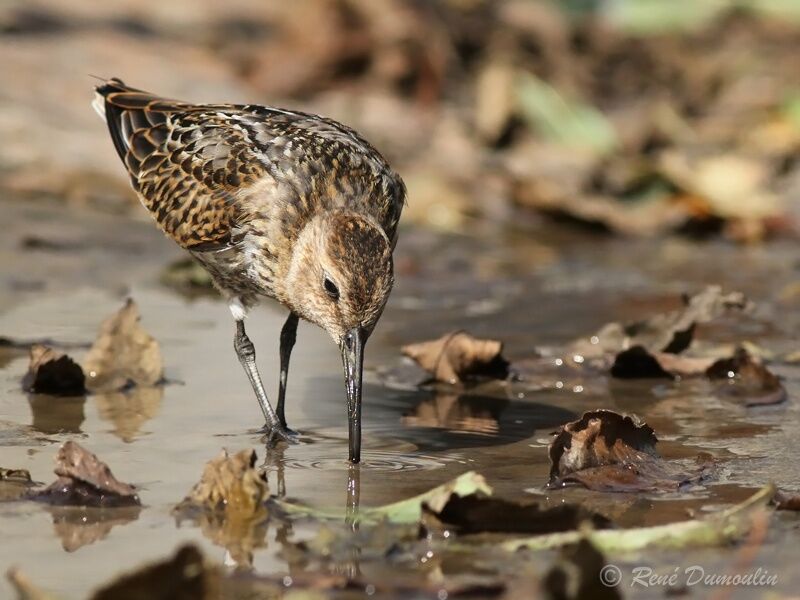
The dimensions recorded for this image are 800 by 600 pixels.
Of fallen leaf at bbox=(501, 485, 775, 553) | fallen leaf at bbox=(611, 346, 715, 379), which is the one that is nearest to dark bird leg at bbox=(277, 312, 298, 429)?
fallen leaf at bbox=(611, 346, 715, 379)

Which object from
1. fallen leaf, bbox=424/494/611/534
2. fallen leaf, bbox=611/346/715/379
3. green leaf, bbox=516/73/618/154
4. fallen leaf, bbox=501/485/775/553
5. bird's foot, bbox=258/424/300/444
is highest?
green leaf, bbox=516/73/618/154

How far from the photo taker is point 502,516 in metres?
4.69

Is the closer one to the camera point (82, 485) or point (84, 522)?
point (84, 522)

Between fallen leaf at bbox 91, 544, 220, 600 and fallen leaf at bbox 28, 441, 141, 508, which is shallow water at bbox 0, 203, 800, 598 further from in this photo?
fallen leaf at bbox 91, 544, 220, 600

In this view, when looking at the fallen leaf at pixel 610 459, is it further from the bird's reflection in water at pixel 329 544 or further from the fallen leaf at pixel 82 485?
the fallen leaf at pixel 82 485

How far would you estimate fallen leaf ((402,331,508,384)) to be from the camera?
24.1 ft

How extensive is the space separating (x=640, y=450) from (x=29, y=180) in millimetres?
7395

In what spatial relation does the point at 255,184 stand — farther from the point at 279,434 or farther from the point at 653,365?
the point at 653,365

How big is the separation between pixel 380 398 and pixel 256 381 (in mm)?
623

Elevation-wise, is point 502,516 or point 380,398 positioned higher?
point 380,398

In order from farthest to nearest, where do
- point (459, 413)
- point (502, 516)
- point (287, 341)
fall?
1. point (287, 341)
2. point (459, 413)
3. point (502, 516)

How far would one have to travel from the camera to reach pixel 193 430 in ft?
20.7

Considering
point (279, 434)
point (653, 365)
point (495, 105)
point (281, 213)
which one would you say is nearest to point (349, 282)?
point (279, 434)

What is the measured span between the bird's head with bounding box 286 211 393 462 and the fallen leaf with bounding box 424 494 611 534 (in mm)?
1505
